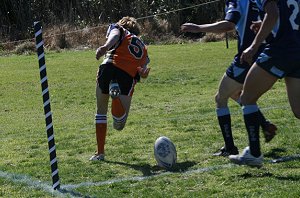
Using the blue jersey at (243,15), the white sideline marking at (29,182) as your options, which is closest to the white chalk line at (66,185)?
the white sideline marking at (29,182)

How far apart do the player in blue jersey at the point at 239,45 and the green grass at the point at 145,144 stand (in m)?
0.25

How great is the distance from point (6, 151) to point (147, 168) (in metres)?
2.38

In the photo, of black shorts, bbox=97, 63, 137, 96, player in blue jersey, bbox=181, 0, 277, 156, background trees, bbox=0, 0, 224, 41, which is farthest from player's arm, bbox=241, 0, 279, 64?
background trees, bbox=0, 0, 224, 41

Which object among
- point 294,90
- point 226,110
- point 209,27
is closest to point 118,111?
point 226,110

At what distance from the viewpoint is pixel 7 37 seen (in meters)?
32.1

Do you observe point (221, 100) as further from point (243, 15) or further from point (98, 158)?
point (98, 158)

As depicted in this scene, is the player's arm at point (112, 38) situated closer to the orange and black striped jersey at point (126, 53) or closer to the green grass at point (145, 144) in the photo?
the orange and black striped jersey at point (126, 53)

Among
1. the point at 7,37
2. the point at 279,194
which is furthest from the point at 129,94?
the point at 7,37

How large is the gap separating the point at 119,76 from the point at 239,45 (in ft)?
4.74

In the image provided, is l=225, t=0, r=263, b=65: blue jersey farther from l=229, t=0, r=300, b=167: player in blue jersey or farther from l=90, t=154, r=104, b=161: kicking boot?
l=90, t=154, r=104, b=161: kicking boot

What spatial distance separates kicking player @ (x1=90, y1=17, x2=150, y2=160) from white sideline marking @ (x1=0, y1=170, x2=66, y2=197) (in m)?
1.02

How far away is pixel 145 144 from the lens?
353 inches

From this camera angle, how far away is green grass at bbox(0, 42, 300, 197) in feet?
21.5

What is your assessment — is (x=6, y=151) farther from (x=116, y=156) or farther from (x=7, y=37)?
(x=7, y=37)
